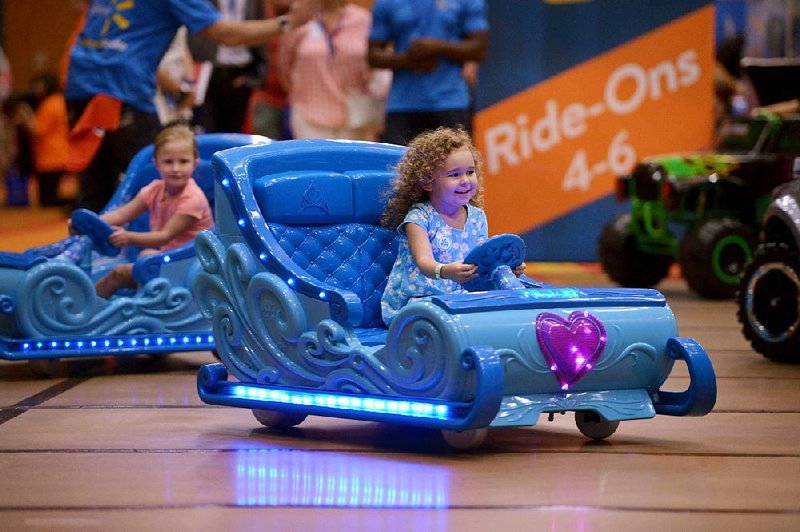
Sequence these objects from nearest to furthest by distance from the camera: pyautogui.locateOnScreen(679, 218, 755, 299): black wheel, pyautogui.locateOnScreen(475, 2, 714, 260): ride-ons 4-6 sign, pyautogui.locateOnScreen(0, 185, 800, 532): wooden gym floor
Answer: pyautogui.locateOnScreen(0, 185, 800, 532): wooden gym floor < pyautogui.locateOnScreen(679, 218, 755, 299): black wheel < pyautogui.locateOnScreen(475, 2, 714, 260): ride-ons 4-6 sign

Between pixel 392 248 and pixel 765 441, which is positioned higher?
Result: pixel 392 248

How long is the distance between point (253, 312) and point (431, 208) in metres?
0.64

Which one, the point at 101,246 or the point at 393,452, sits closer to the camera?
the point at 393,452

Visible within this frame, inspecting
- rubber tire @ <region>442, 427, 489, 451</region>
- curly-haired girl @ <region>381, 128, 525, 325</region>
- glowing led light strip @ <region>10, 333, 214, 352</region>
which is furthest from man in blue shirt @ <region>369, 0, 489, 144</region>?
rubber tire @ <region>442, 427, 489, 451</region>

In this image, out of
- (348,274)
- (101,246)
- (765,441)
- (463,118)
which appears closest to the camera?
(765,441)

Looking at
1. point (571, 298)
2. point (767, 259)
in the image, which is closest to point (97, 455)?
point (571, 298)

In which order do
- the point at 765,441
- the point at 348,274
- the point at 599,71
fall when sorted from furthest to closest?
the point at 599,71, the point at 348,274, the point at 765,441

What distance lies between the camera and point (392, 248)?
16.1 ft

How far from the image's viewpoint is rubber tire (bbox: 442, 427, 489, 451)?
13.5 ft

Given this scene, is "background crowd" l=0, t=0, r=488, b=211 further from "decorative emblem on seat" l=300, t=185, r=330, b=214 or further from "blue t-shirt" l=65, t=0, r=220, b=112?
"decorative emblem on seat" l=300, t=185, r=330, b=214

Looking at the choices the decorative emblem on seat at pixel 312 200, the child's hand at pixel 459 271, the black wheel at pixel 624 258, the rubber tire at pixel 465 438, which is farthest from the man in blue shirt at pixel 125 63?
the rubber tire at pixel 465 438

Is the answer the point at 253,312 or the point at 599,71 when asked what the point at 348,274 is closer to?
the point at 253,312

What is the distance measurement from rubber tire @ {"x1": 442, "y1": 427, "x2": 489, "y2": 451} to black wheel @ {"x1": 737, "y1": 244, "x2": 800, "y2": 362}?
7.81ft

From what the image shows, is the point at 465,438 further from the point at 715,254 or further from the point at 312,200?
the point at 715,254
